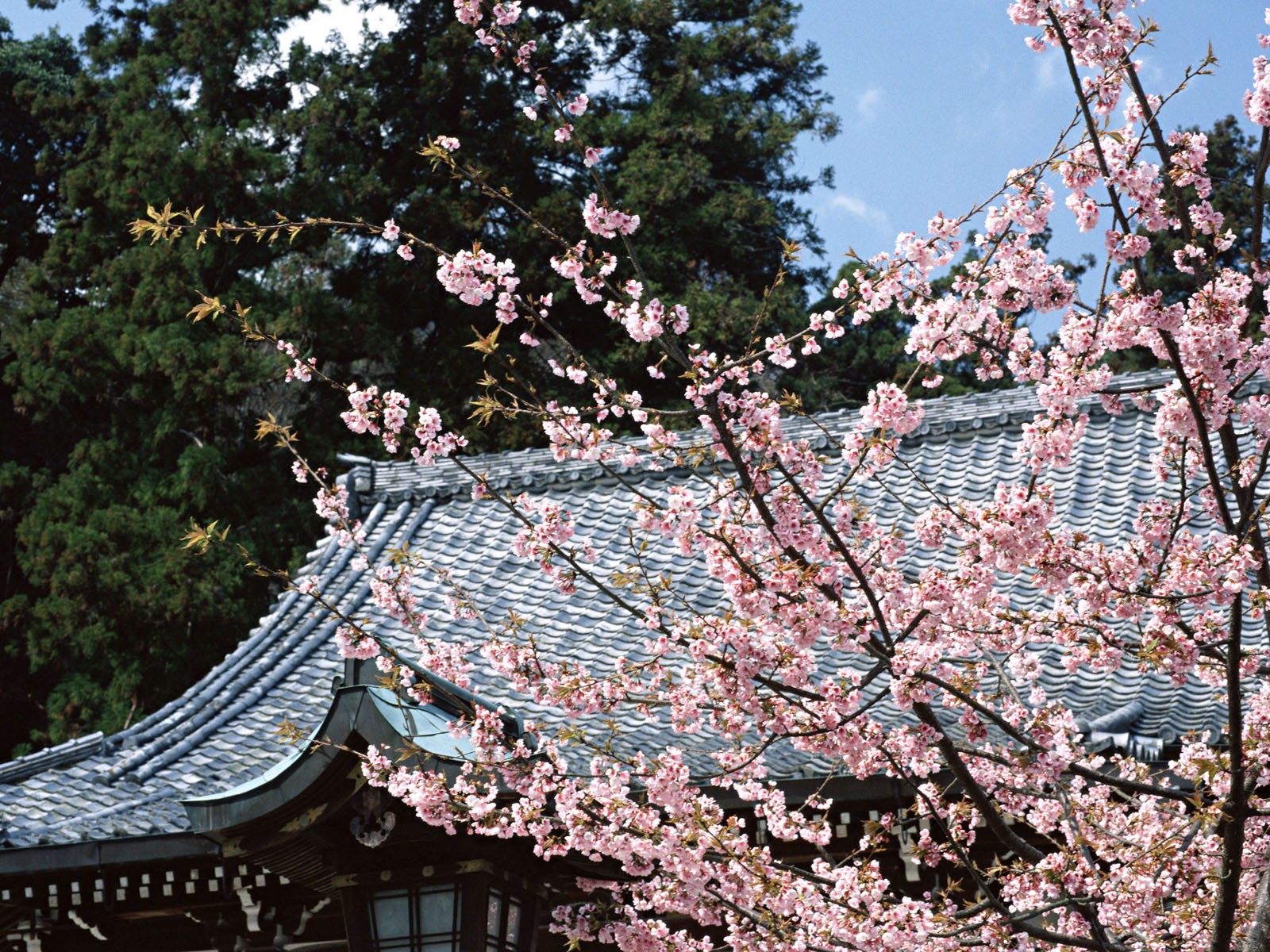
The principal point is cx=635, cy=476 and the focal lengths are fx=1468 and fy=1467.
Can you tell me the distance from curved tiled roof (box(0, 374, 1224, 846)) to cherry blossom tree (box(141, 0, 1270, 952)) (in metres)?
1.32

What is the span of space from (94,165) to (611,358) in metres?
7.07

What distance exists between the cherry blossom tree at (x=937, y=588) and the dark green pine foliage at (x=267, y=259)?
456 inches

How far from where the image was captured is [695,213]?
64.4 ft

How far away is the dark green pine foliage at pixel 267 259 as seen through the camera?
16.1 m

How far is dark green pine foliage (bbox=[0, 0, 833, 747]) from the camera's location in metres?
16.1

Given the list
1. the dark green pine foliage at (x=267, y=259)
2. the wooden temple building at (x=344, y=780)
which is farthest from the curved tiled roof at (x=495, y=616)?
the dark green pine foliage at (x=267, y=259)

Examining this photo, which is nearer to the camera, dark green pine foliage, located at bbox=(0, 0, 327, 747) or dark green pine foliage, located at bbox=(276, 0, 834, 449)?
dark green pine foliage, located at bbox=(0, 0, 327, 747)

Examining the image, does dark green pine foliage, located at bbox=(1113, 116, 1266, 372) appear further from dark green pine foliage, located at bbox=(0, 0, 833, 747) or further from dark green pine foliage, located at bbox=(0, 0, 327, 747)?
dark green pine foliage, located at bbox=(0, 0, 327, 747)

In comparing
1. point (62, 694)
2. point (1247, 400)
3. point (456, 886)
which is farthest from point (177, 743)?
point (62, 694)

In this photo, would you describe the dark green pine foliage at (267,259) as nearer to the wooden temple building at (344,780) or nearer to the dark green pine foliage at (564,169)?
the dark green pine foliage at (564,169)

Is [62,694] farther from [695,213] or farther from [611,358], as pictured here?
[695,213]

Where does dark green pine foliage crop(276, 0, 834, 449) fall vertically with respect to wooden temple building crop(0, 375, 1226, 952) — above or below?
above

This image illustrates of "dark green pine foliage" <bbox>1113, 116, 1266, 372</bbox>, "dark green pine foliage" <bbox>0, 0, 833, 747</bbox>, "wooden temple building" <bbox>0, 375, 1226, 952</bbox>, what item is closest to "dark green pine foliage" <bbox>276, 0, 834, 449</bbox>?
"dark green pine foliage" <bbox>0, 0, 833, 747</bbox>

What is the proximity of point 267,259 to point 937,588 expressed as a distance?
15944mm
